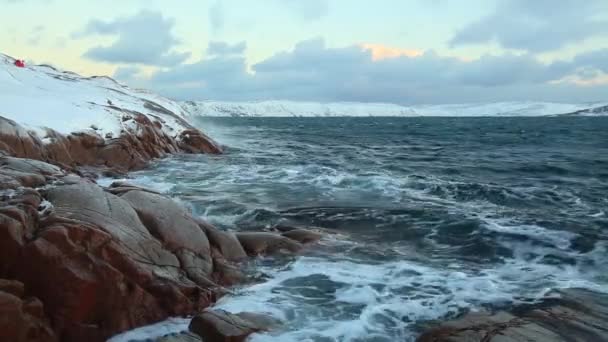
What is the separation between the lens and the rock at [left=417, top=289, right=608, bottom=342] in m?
6.54

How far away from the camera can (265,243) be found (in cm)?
1062

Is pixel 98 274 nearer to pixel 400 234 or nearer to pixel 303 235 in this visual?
pixel 303 235

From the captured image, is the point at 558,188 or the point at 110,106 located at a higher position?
the point at 110,106

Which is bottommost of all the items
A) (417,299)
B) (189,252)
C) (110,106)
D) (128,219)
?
(417,299)

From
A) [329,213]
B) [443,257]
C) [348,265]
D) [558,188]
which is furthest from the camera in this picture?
[558,188]

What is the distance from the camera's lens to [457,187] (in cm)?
1964

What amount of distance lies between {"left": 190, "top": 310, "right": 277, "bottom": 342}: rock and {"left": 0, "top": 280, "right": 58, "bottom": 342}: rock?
181 cm

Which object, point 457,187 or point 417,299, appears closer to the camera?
point 417,299

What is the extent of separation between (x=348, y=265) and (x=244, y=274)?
88.1 inches

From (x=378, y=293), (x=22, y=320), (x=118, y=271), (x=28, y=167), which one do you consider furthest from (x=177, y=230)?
(x=378, y=293)

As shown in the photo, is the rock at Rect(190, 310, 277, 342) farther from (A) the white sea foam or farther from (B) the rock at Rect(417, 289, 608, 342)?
(B) the rock at Rect(417, 289, 608, 342)

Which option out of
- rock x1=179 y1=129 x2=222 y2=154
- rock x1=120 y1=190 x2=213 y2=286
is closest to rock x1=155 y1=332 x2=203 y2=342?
rock x1=120 y1=190 x2=213 y2=286

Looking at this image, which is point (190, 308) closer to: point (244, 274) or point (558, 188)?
point (244, 274)

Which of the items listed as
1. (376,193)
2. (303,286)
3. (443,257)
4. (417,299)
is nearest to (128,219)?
(303,286)
